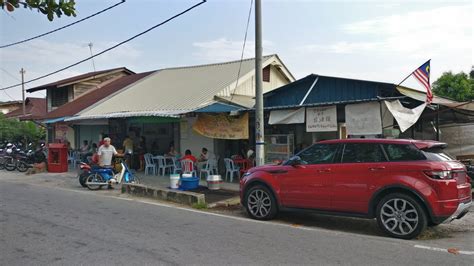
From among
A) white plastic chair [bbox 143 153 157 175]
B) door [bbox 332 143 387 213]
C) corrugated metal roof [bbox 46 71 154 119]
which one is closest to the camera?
door [bbox 332 143 387 213]

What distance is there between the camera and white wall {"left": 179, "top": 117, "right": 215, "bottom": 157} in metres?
16.6

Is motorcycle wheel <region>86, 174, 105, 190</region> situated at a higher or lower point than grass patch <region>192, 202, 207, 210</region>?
higher

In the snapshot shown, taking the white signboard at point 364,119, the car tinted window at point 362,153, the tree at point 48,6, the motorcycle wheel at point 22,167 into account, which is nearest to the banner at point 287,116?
the white signboard at point 364,119

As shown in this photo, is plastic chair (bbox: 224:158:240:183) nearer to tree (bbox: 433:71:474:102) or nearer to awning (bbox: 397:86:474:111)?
awning (bbox: 397:86:474:111)

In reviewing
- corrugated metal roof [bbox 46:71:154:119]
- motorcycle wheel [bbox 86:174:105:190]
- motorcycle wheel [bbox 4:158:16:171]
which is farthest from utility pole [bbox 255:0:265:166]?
corrugated metal roof [bbox 46:71:154:119]

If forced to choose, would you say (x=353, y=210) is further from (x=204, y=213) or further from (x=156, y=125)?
(x=156, y=125)

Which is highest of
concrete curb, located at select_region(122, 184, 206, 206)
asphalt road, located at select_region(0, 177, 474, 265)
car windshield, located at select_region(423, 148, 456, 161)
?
car windshield, located at select_region(423, 148, 456, 161)

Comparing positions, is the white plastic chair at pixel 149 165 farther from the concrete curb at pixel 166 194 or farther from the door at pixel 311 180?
the door at pixel 311 180

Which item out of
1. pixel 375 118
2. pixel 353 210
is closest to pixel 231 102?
pixel 375 118

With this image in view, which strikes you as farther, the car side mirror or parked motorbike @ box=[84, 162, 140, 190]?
parked motorbike @ box=[84, 162, 140, 190]

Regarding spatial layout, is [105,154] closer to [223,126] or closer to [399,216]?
[223,126]

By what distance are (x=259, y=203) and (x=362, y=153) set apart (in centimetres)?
234

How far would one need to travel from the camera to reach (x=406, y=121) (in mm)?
10383

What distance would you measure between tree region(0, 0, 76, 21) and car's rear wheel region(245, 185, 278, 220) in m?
5.66
